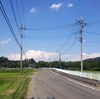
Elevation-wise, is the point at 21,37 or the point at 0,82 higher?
the point at 21,37

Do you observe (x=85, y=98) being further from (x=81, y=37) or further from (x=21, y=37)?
(x=21, y=37)

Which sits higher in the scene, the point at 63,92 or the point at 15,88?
the point at 15,88

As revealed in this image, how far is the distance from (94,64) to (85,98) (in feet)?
447

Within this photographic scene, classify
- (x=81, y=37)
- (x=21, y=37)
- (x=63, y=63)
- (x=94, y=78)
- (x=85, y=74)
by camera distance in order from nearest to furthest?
(x=94, y=78)
(x=85, y=74)
(x=81, y=37)
(x=21, y=37)
(x=63, y=63)

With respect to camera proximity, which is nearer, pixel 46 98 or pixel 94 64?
pixel 46 98

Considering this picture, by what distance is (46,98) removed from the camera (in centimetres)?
1773

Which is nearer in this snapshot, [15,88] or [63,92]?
[63,92]

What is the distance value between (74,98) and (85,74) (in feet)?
91.5

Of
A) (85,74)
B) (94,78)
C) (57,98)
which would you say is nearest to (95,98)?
(57,98)

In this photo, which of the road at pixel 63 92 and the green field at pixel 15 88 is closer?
the road at pixel 63 92

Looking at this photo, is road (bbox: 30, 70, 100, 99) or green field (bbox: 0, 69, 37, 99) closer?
road (bbox: 30, 70, 100, 99)

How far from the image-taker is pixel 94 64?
151750 millimetres

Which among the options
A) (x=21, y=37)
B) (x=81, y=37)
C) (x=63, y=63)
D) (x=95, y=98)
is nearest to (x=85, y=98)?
(x=95, y=98)

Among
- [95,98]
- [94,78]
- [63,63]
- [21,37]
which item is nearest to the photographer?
[95,98]
